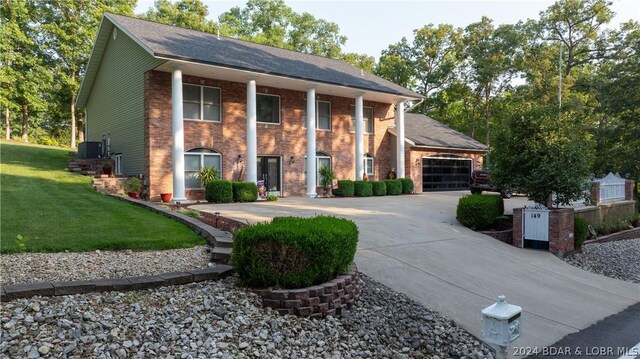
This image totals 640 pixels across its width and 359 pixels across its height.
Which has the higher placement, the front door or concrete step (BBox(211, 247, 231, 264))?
the front door

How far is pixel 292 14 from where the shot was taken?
44.1m

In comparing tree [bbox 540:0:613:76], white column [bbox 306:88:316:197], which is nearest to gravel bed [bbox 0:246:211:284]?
white column [bbox 306:88:316:197]

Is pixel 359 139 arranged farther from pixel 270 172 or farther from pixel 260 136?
pixel 260 136

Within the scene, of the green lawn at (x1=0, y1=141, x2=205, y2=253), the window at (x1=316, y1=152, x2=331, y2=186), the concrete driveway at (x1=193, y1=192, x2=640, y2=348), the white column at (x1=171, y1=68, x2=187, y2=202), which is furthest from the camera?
the window at (x1=316, y1=152, x2=331, y2=186)

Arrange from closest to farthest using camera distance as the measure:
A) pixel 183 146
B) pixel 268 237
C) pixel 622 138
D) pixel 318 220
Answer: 1. pixel 268 237
2. pixel 318 220
3. pixel 183 146
4. pixel 622 138

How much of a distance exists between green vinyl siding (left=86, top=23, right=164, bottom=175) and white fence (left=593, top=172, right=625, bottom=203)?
1656 centimetres

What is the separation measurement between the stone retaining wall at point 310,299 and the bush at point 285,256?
13cm

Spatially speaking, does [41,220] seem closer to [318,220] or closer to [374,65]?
[318,220]

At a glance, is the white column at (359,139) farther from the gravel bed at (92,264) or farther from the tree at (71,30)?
the tree at (71,30)

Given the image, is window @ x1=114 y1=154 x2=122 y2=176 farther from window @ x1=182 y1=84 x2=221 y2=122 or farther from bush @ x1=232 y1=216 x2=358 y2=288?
bush @ x1=232 y1=216 x2=358 y2=288

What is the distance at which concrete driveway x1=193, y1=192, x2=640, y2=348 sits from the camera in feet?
19.7

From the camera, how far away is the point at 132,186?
1559 cm

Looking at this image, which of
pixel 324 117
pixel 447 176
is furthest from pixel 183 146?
pixel 447 176

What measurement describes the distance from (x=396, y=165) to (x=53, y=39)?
92.5 ft
